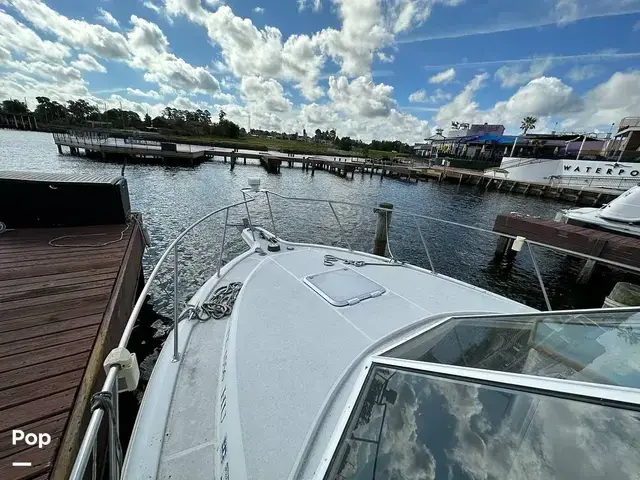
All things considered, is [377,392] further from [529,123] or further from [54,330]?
[529,123]

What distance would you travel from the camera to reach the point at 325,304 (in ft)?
9.48

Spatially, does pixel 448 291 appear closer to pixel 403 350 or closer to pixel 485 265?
pixel 403 350

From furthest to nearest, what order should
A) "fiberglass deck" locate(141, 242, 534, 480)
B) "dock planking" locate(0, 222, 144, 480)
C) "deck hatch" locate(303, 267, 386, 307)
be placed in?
1. "deck hatch" locate(303, 267, 386, 307)
2. "dock planking" locate(0, 222, 144, 480)
3. "fiberglass deck" locate(141, 242, 534, 480)

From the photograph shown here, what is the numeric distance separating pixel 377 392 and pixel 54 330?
11.0 ft

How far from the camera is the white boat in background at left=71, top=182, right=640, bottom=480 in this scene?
39.1 inches

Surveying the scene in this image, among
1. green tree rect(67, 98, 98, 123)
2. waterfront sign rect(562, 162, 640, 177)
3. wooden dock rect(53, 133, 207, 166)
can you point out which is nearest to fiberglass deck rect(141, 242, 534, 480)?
wooden dock rect(53, 133, 207, 166)

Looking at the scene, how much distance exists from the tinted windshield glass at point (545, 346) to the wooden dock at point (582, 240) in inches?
300

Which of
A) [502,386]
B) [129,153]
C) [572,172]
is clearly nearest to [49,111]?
[129,153]

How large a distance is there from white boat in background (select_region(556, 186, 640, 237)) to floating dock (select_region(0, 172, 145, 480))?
1403 cm

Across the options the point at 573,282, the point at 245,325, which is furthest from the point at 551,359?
the point at 573,282

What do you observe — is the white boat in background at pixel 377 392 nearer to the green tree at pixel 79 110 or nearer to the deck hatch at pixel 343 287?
the deck hatch at pixel 343 287

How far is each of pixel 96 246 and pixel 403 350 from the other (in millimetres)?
5292

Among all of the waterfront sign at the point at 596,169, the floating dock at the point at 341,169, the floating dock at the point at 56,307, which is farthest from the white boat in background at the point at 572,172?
the floating dock at the point at 56,307

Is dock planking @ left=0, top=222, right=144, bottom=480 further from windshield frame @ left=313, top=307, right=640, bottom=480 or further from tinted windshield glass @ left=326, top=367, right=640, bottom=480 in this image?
tinted windshield glass @ left=326, top=367, right=640, bottom=480
